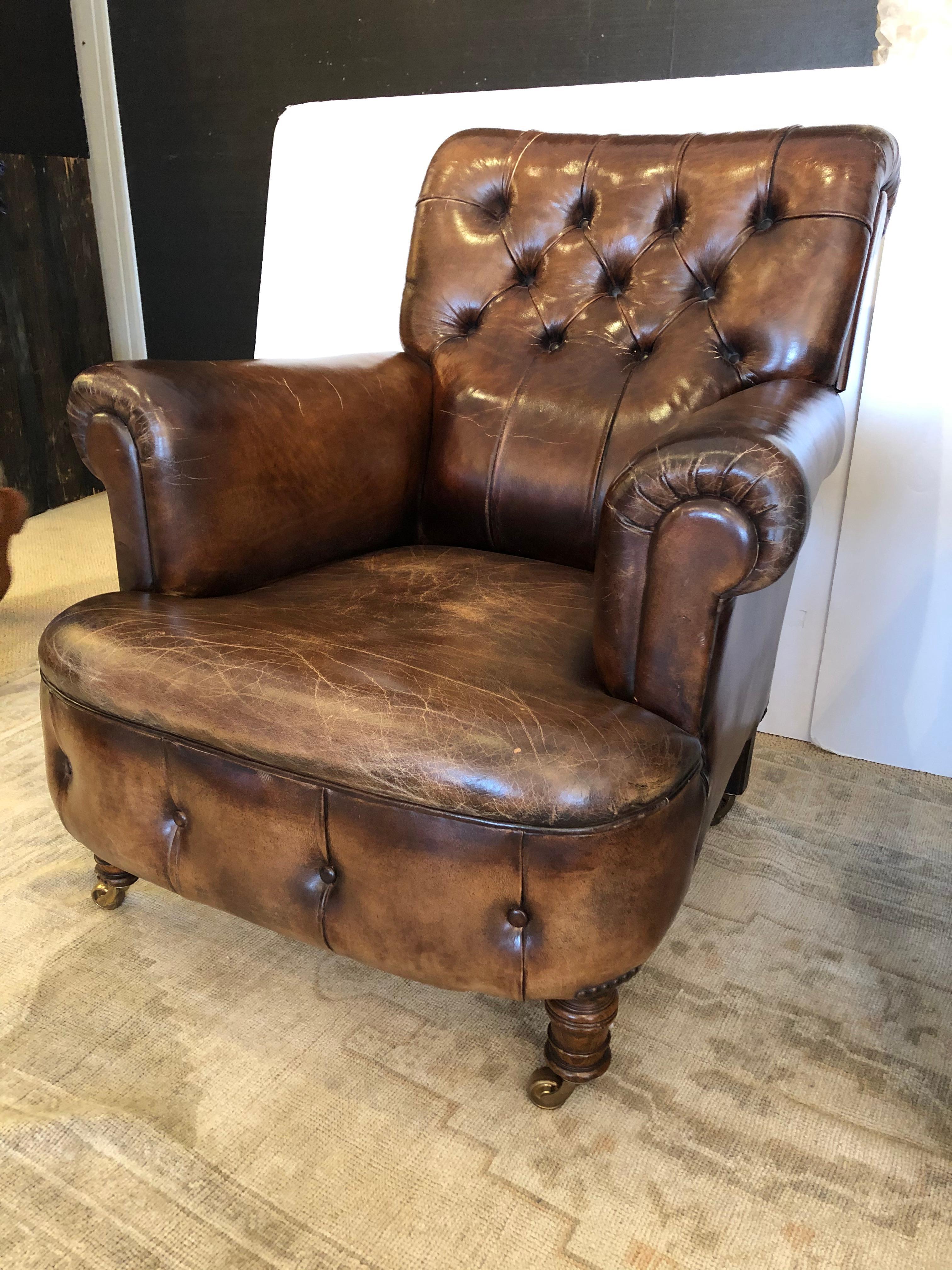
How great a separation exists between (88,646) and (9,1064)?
469mm

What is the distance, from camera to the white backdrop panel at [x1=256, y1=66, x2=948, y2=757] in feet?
4.73

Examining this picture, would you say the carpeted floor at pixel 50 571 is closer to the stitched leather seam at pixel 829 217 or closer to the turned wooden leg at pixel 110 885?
the turned wooden leg at pixel 110 885

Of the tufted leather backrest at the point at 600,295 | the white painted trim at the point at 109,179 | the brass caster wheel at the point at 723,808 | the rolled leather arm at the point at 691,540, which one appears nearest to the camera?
the rolled leather arm at the point at 691,540

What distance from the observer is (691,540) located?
79 centimetres

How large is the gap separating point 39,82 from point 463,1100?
3197mm

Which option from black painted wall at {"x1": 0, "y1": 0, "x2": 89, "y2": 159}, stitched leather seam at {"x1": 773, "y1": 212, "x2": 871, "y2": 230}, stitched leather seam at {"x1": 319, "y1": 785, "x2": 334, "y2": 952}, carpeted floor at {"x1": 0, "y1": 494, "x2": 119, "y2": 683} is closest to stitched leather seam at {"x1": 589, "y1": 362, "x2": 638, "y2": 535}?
stitched leather seam at {"x1": 773, "y1": 212, "x2": 871, "y2": 230}

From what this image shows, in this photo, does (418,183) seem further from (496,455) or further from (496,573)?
(496,573)

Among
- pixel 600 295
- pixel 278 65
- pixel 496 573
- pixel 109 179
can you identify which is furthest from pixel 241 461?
pixel 109 179

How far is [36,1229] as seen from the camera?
83 cm

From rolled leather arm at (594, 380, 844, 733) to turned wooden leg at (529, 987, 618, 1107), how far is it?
309 millimetres

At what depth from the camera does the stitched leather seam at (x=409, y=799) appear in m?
0.79

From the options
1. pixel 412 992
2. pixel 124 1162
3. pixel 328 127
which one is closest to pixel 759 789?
pixel 412 992

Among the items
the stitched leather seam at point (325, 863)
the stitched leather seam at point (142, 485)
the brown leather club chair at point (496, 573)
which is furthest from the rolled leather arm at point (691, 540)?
the stitched leather seam at point (142, 485)

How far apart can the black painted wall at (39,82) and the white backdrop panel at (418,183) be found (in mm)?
1430
